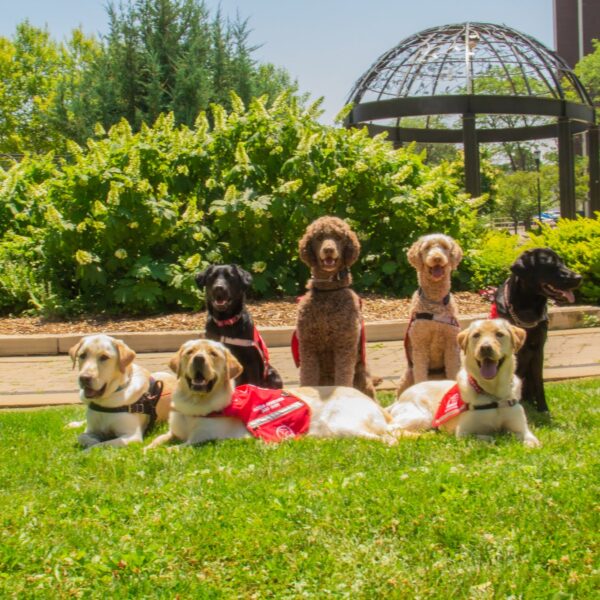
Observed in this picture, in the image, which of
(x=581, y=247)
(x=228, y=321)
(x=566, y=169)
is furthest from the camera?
(x=566, y=169)

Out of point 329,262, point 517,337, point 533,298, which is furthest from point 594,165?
point 517,337

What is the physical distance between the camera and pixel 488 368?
18.3ft

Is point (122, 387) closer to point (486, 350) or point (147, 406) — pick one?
point (147, 406)

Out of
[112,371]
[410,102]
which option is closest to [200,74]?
[410,102]

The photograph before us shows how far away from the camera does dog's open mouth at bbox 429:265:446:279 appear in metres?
6.70

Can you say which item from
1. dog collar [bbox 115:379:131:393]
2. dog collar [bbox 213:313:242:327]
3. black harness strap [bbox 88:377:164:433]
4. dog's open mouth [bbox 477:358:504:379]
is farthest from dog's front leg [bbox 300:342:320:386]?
dog's open mouth [bbox 477:358:504:379]

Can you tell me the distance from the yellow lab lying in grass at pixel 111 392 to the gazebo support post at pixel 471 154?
403 inches

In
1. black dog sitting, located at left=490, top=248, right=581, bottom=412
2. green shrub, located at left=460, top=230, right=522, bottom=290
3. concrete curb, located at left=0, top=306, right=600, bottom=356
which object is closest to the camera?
black dog sitting, located at left=490, top=248, right=581, bottom=412

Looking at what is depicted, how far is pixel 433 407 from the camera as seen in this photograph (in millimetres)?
6137

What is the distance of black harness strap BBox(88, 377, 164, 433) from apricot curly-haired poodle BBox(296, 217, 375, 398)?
4.04ft

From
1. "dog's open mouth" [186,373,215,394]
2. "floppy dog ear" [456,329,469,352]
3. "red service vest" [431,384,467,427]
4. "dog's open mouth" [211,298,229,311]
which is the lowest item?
"red service vest" [431,384,467,427]

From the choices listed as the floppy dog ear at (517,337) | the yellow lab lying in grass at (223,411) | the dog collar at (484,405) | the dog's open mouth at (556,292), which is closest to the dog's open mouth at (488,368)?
the dog collar at (484,405)

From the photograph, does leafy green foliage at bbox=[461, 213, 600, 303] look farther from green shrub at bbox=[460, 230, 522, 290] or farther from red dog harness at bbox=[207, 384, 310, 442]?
red dog harness at bbox=[207, 384, 310, 442]

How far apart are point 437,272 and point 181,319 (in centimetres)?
468
